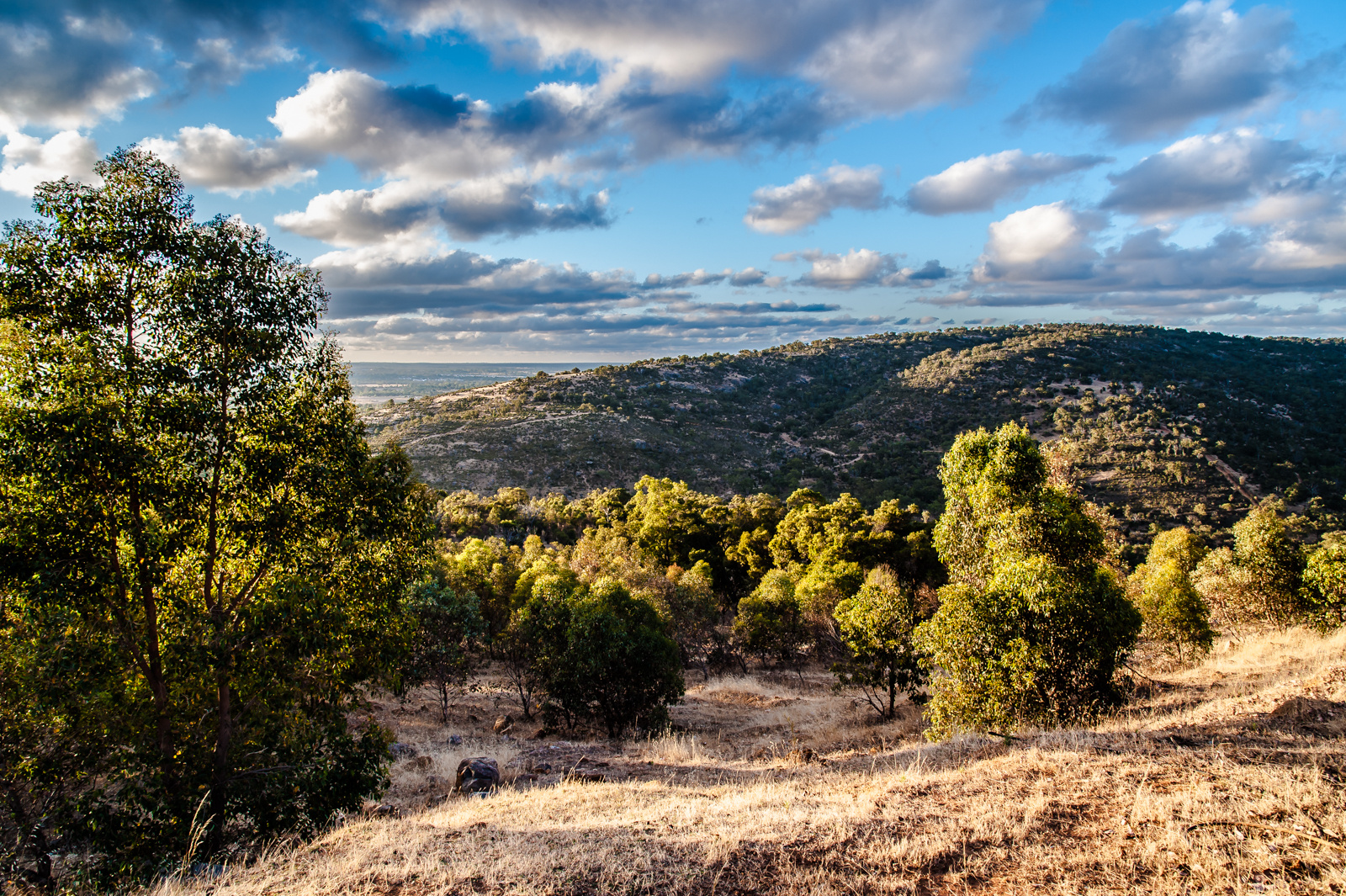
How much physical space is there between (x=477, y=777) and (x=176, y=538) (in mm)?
7189

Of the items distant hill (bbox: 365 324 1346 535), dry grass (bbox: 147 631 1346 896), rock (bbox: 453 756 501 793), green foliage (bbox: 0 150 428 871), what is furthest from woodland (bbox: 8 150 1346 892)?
distant hill (bbox: 365 324 1346 535)

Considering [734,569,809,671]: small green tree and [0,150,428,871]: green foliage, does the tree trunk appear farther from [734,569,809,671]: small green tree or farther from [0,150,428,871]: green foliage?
[734,569,809,671]: small green tree

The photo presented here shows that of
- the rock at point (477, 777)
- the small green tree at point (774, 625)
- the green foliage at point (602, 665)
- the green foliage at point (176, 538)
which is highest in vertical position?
the green foliage at point (176, 538)

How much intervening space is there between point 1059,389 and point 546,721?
99504 mm

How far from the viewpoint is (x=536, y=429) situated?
81.6 metres

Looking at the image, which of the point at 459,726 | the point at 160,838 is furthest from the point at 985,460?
the point at 459,726

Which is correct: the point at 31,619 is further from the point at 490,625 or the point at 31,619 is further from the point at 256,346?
the point at 490,625

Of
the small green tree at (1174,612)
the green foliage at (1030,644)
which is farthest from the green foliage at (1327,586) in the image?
the green foliage at (1030,644)

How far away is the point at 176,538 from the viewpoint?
24.6ft

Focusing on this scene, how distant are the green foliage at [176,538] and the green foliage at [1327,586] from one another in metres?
30.1

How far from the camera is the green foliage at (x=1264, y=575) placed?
22.6 metres

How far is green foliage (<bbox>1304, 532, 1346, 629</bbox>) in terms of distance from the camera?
794 inches

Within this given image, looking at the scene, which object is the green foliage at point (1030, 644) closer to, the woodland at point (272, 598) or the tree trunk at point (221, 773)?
the woodland at point (272, 598)

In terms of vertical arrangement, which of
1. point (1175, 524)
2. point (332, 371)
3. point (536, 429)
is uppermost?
point (332, 371)
